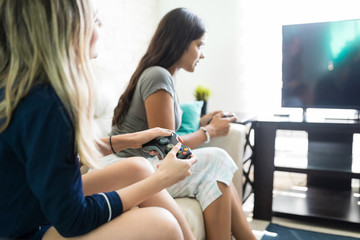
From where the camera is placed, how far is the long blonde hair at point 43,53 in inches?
25.4

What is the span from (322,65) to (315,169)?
0.60m

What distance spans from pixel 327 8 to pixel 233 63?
2.64ft

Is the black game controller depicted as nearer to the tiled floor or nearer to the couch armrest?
the couch armrest

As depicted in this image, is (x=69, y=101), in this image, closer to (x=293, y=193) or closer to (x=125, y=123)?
(x=125, y=123)

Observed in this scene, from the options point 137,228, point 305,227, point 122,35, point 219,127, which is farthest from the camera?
point 122,35

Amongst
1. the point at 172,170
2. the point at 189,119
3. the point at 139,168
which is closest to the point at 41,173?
the point at 172,170

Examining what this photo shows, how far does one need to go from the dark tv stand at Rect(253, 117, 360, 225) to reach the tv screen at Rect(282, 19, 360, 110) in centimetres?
19

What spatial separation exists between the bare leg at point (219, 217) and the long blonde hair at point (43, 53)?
730 millimetres

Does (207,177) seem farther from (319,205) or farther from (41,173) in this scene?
(319,205)

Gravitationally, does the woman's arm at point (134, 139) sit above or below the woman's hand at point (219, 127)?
above

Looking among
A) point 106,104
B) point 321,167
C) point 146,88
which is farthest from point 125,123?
point 321,167

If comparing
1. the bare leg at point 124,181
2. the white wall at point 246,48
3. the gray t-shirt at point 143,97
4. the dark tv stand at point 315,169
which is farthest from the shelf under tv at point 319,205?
the bare leg at point 124,181

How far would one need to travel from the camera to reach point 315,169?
1836mm

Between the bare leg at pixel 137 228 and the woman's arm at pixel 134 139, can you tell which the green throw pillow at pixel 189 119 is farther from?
the bare leg at pixel 137 228
